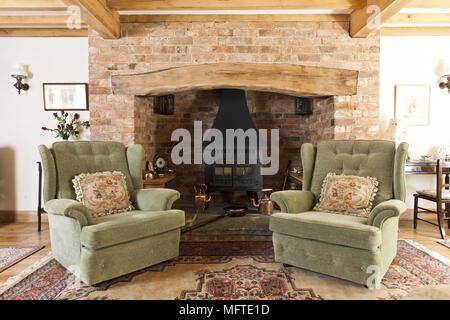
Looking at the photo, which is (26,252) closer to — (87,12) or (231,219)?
(231,219)

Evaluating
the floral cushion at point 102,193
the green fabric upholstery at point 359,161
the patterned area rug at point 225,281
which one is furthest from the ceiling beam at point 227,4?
the patterned area rug at point 225,281

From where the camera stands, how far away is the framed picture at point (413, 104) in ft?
12.4

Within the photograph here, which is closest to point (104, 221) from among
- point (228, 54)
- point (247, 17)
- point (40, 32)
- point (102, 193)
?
point (102, 193)

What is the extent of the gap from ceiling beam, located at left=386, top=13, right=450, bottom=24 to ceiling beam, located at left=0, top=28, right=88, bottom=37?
3.78 metres

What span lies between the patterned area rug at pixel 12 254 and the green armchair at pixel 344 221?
216 centimetres

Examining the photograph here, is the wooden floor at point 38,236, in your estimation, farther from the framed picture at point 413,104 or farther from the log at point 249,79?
the log at point 249,79

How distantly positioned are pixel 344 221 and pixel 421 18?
286 centimetres

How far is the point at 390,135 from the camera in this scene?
3.56 meters

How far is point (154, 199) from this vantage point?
2.46 meters

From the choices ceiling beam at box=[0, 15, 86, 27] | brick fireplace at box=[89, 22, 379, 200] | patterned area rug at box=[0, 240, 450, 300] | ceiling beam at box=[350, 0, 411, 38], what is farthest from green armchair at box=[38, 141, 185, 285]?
ceiling beam at box=[350, 0, 411, 38]

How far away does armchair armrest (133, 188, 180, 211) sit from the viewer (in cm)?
241

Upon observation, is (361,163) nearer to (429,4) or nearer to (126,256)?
(429,4)
